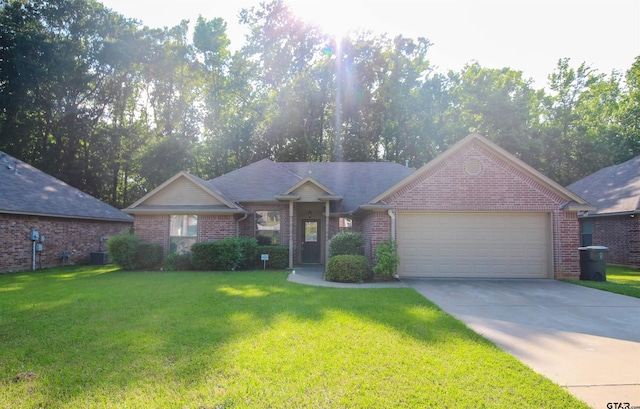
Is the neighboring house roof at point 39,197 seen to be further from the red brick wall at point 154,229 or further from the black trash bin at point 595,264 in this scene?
the black trash bin at point 595,264

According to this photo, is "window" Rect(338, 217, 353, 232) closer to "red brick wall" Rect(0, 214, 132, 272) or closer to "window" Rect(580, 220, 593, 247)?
"window" Rect(580, 220, 593, 247)

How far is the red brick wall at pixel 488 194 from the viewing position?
11.6 metres

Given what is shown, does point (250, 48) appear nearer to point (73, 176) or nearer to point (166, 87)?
point (166, 87)

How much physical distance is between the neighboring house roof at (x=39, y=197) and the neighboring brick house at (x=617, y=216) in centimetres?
2324

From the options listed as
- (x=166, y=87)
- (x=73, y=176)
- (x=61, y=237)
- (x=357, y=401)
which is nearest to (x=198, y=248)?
(x=61, y=237)

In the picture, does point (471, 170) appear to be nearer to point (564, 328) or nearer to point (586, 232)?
point (564, 328)

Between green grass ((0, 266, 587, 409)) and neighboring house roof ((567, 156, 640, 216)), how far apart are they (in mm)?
14606

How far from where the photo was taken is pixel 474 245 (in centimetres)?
Answer: 1203

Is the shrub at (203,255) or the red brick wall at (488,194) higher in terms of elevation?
the red brick wall at (488,194)

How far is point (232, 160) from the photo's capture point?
3309 centimetres

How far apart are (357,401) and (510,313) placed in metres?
5.01

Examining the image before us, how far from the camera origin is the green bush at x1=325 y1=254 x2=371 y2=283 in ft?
37.3

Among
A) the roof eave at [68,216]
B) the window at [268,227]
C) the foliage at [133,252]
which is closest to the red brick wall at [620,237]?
the window at [268,227]

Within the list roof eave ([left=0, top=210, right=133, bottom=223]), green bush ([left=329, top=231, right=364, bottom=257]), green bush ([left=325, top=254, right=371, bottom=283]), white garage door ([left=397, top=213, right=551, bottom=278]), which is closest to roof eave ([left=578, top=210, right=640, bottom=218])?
white garage door ([left=397, top=213, right=551, bottom=278])
